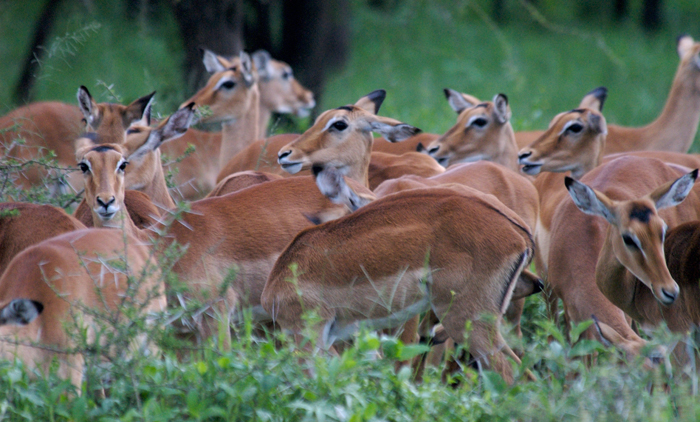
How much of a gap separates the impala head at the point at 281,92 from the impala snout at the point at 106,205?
4.81m

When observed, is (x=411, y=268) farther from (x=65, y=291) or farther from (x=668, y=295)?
(x=65, y=291)

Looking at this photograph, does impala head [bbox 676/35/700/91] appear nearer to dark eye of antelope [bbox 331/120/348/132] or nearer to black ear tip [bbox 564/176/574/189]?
dark eye of antelope [bbox 331/120/348/132]

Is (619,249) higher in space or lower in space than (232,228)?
higher

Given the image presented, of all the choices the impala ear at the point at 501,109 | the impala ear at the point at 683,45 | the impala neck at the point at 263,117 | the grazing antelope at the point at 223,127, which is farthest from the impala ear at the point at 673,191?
the impala neck at the point at 263,117

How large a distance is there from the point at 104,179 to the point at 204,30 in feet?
14.5

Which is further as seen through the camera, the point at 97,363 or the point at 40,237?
the point at 40,237

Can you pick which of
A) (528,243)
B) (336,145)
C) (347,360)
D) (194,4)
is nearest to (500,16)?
(194,4)

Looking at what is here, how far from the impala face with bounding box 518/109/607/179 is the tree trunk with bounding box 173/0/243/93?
12.1 feet

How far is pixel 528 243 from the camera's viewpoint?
3541mm

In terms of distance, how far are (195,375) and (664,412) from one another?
62.1 inches

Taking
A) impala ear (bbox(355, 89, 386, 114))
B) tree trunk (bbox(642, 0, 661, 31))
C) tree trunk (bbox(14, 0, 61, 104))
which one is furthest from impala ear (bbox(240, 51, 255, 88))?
tree trunk (bbox(642, 0, 661, 31))

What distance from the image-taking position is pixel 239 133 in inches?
270

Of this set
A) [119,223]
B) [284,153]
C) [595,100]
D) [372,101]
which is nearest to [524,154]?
[372,101]

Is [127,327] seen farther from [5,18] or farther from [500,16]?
[500,16]
